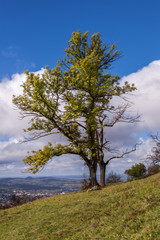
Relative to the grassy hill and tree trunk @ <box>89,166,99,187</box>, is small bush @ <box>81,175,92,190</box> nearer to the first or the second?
tree trunk @ <box>89,166,99,187</box>

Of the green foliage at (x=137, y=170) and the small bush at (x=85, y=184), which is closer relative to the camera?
the small bush at (x=85, y=184)

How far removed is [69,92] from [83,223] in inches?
701

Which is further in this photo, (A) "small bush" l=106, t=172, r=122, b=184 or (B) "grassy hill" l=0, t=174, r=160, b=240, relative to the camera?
(A) "small bush" l=106, t=172, r=122, b=184

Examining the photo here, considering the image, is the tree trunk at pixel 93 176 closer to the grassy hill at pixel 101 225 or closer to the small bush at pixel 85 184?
the small bush at pixel 85 184

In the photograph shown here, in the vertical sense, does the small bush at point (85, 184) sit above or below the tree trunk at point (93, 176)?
below

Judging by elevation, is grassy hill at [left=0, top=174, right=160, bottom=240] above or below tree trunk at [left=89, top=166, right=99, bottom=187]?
below

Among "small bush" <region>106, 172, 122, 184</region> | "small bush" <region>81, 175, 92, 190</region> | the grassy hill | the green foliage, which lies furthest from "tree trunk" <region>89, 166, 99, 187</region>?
the green foliage

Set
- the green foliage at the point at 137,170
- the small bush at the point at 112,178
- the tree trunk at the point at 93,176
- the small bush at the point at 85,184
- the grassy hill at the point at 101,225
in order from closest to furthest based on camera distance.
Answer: the grassy hill at the point at 101,225 < the tree trunk at the point at 93,176 < the small bush at the point at 85,184 < the small bush at the point at 112,178 < the green foliage at the point at 137,170

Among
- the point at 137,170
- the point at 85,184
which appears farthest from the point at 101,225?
the point at 137,170

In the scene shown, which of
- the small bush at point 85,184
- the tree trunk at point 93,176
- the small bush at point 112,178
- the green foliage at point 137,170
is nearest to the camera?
the tree trunk at point 93,176

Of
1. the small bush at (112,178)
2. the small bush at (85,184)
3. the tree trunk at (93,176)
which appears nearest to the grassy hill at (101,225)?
the tree trunk at (93,176)

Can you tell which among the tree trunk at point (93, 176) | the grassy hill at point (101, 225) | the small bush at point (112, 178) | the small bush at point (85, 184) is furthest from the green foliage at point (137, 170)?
the grassy hill at point (101, 225)

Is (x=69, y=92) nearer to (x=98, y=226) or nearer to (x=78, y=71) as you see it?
(x=78, y=71)

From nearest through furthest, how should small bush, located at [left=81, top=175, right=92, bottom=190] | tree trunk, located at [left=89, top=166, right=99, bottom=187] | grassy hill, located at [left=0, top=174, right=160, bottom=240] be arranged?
grassy hill, located at [left=0, top=174, right=160, bottom=240] → tree trunk, located at [left=89, top=166, right=99, bottom=187] → small bush, located at [left=81, top=175, right=92, bottom=190]
